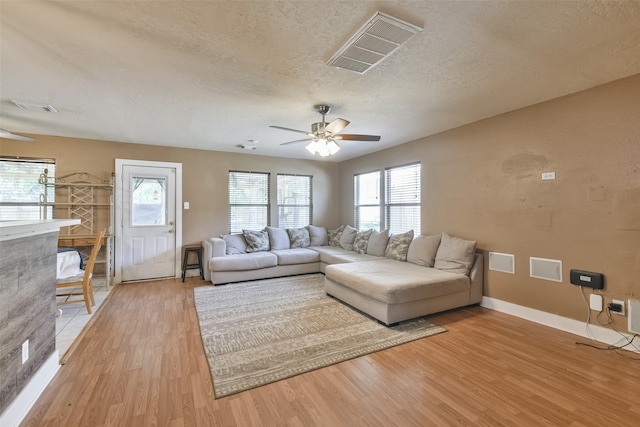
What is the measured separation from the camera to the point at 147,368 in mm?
2182

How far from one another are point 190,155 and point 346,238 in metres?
3.45

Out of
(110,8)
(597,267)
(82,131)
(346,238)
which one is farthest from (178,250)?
(597,267)

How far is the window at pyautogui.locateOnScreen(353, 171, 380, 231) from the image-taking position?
18.5 ft

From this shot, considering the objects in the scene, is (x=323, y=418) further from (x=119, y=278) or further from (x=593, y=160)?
(x=119, y=278)

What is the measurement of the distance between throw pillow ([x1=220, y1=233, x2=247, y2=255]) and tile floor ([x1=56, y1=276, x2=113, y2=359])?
1860 mm

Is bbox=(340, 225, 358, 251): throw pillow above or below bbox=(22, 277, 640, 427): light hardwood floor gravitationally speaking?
above

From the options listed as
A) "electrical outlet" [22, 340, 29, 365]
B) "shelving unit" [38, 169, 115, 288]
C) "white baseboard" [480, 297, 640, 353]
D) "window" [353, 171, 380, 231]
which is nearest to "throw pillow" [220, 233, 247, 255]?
"shelving unit" [38, 169, 115, 288]

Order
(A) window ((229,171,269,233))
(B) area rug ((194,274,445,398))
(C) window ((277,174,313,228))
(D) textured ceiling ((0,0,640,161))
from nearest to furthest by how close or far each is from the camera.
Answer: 1. (D) textured ceiling ((0,0,640,161))
2. (B) area rug ((194,274,445,398))
3. (A) window ((229,171,269,233))
4. (C) window ((277,174,313,228))

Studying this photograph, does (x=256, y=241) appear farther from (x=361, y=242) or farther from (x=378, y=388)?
(x=378, y=388)

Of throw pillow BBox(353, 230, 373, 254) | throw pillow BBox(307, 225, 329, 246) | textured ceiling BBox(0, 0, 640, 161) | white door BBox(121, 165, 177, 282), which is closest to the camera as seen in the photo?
textured ceiling BBox(0, 0, 640, 161)

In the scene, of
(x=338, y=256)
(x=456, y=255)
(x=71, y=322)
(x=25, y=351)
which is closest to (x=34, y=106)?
(x=71, y=322)

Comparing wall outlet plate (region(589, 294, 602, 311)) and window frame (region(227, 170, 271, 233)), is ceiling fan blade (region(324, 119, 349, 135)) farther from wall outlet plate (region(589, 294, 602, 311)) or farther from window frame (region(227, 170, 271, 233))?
window frame (region(227, 170, 271, 233))

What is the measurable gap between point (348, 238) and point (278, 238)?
1.42 meters

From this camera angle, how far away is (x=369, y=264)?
3.98 metres
